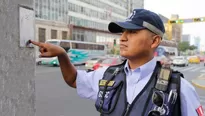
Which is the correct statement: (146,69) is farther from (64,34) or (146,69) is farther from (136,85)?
(64,34)

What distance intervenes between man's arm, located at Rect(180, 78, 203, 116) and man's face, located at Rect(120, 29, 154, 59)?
306 millimetres

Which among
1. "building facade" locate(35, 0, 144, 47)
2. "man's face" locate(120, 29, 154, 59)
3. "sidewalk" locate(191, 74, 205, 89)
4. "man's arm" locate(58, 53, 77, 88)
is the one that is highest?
"building facade" locate(35, 0, 144, 47)

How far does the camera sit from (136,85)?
1551 millimetres

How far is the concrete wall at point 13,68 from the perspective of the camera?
137 cm

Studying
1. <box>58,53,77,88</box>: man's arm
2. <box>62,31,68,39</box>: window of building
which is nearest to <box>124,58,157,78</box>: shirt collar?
<box>58,53,77,88</box>: man's arm

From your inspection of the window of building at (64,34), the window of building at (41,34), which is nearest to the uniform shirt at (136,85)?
the window of building at (41,34)

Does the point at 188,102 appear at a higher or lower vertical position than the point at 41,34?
lower

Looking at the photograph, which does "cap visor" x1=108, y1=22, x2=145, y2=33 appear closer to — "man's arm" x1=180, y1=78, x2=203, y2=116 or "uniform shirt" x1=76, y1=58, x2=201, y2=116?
"uniform shirt" x1=76, y1=58, x2=201, y2=116

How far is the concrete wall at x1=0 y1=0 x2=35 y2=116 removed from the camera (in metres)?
1.37

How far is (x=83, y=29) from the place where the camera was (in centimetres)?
5122

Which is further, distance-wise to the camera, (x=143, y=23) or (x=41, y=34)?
(x=41, y=34)

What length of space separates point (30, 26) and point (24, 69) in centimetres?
26

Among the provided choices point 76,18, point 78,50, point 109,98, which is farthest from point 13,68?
point 76,18

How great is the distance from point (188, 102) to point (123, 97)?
357mm
